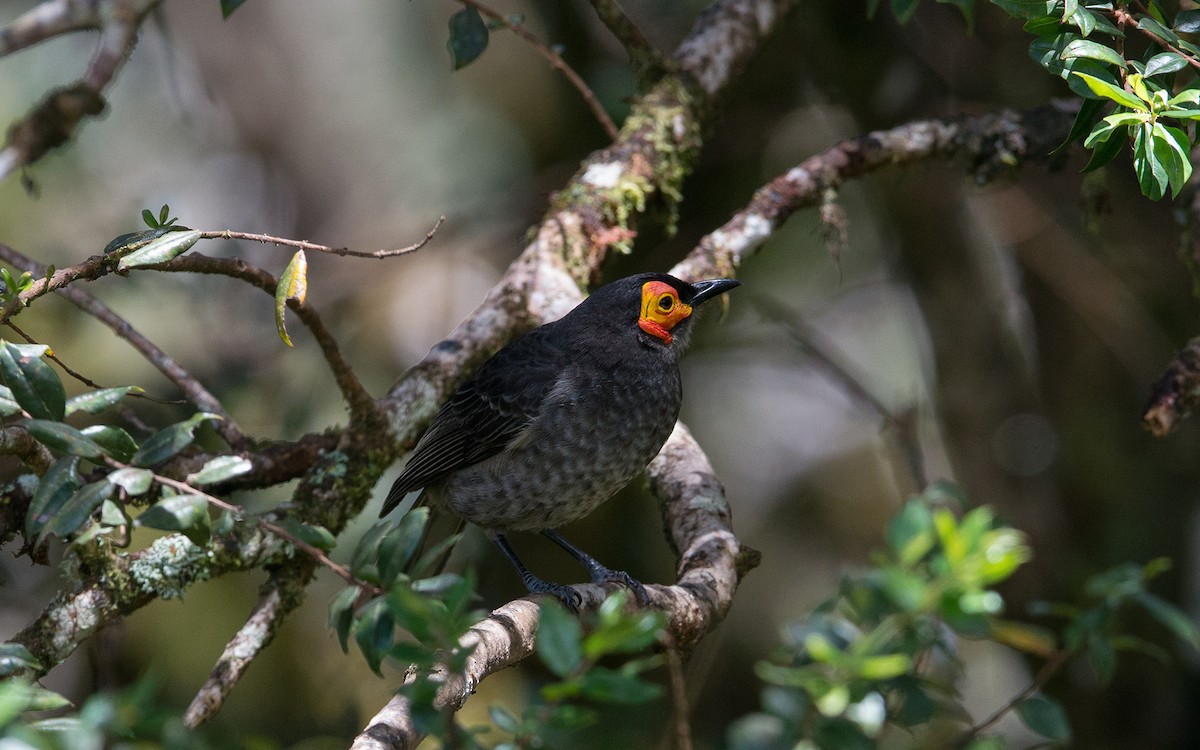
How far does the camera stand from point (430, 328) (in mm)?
6785

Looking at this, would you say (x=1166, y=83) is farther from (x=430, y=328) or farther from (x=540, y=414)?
(x=430, y=328)

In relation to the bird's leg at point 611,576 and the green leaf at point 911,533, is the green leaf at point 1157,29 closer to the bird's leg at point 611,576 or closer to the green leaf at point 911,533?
the green leaf at point 911,533

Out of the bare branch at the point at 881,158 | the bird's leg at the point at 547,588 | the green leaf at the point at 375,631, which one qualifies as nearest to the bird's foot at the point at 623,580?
the bird's leg at the point at 547,588

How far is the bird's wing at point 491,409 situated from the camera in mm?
3891

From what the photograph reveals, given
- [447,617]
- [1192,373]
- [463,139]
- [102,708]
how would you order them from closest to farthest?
[102,708], [447,617], [1192,373], [463,139]

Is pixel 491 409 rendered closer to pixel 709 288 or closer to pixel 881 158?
pixel 709 288

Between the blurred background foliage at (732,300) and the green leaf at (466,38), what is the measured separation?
111cm

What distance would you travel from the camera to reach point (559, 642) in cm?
152

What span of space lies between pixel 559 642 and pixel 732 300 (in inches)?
217

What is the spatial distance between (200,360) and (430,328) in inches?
56.0

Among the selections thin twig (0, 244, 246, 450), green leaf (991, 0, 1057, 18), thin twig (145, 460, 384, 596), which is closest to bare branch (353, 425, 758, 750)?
thin twig (145, 460, 384, 596)

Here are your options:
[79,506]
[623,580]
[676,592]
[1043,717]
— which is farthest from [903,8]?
[79,506]

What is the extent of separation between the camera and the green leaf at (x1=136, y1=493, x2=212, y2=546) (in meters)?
1.98

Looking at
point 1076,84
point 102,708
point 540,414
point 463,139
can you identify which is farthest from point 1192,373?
point 463,139
